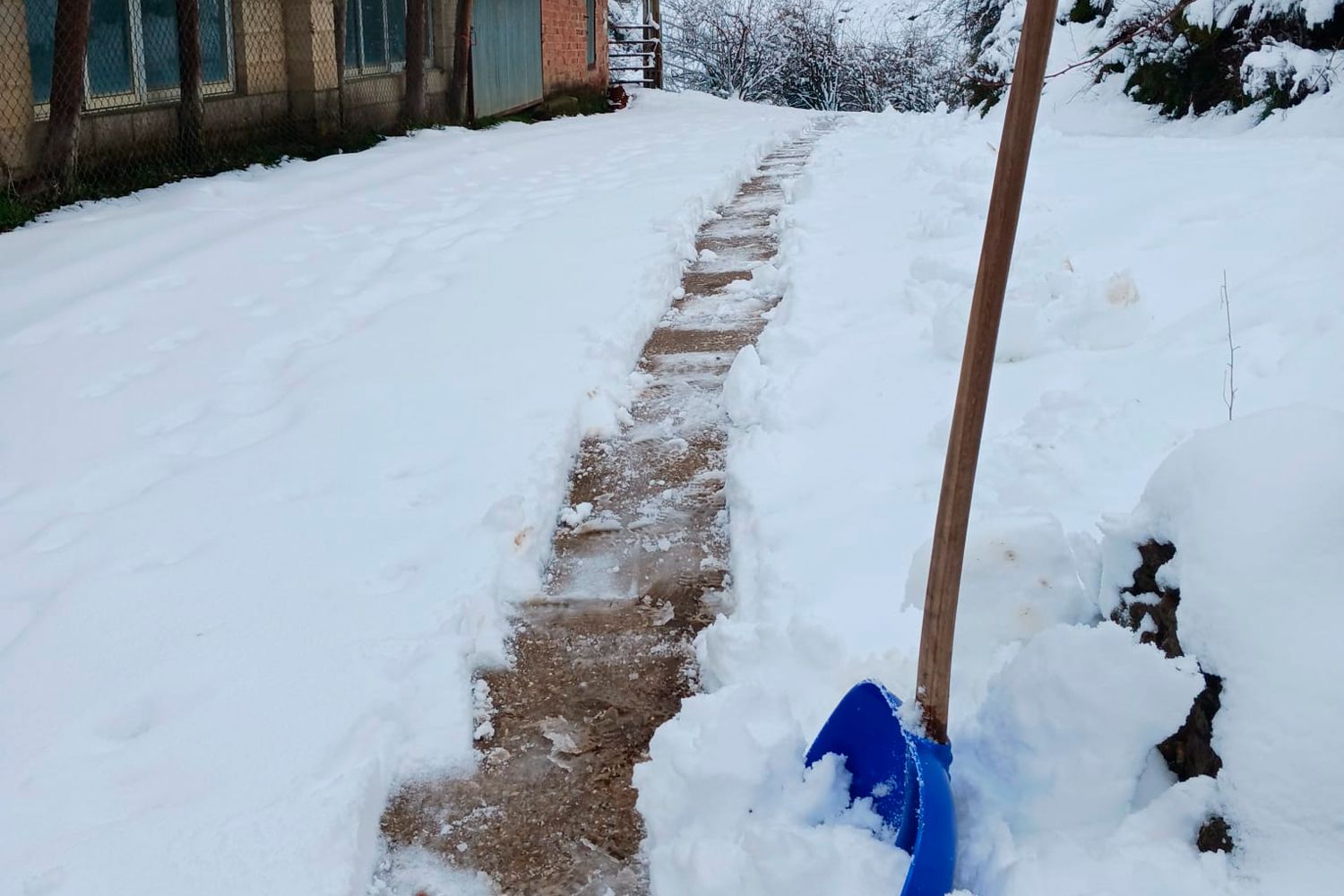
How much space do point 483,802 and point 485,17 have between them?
43.9ft

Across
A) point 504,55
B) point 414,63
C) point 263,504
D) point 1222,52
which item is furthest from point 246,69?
point 1222,52

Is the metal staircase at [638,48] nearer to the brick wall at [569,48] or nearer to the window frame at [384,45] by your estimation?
the brick wall at [569,48]

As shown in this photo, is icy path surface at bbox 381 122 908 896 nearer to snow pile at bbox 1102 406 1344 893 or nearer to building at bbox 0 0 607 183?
snow pile at bbox 1102 406 1344 893

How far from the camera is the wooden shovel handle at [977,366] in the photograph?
1.65 metres

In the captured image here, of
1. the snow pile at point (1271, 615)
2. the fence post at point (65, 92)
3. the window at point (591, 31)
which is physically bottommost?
the snow pile at point (1271, 615)

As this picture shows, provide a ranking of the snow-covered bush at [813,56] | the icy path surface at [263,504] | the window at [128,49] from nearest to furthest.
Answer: the icy path surface at [263,504] → the window at [128,49] → the snow-covered bush at [813,56]

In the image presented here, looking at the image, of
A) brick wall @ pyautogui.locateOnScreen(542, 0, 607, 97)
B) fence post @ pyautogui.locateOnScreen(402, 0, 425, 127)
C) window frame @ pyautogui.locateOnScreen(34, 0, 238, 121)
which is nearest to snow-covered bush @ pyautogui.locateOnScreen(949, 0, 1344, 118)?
window frame @ pyautogui.locateOnScreen(34, 0, 238, 121)

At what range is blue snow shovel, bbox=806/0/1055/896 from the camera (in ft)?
5.49

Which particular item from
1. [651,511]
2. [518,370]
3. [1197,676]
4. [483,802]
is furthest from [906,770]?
[518,370]

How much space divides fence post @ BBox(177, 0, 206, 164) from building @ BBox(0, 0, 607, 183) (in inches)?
4.2

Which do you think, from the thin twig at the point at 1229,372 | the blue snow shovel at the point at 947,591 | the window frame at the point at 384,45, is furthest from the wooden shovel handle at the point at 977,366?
the window frame at the point at 384,45

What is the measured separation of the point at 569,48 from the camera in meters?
17.9

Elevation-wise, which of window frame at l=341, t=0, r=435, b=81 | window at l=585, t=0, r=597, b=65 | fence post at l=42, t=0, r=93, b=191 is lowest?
fence post at l=42, t=0, r=93, b=191

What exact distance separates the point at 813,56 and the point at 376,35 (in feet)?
40.6
